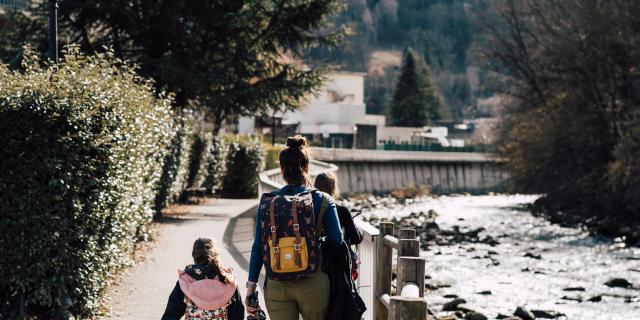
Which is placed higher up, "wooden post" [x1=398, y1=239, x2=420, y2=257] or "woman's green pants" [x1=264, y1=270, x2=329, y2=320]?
"wooden post" [x1=398, y1=239, x2=420, y2=257]

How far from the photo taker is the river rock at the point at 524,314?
17953mm

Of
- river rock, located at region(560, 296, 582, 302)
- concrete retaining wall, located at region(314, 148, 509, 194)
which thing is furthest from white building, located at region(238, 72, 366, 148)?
river rock, located at region(560, 296, 582, 302)

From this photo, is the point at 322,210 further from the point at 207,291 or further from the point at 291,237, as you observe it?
the point at 207,291

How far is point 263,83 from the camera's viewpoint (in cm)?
3266

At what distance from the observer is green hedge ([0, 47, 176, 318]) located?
29.2 ft

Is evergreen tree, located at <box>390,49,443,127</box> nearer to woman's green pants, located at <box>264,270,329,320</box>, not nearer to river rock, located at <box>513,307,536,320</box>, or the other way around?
river rock, located at <box>513,307,536,320</box>

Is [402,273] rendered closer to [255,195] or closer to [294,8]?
[294,8]

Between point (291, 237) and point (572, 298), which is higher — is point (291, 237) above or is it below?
above

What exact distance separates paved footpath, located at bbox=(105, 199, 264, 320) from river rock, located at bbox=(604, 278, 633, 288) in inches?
348

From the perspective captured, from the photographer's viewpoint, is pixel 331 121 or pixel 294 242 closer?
pixel 294 242

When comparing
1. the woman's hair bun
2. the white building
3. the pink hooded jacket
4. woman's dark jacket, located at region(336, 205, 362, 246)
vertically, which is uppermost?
the white building

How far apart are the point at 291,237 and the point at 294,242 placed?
39mm

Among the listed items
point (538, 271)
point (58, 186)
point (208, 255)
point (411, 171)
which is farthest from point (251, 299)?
point (411, 171)

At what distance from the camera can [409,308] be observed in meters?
5.41
